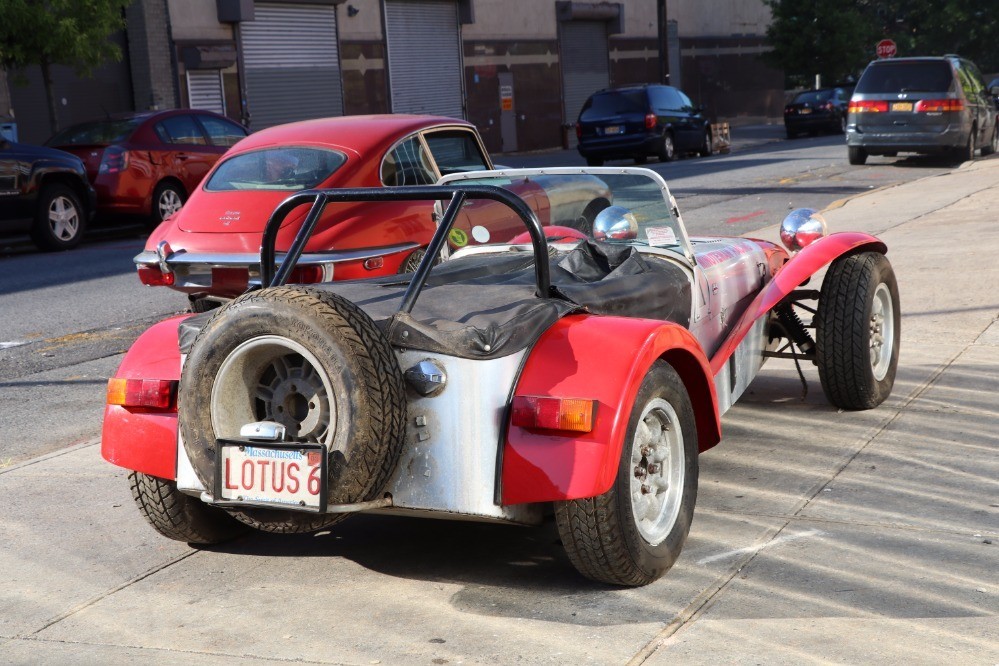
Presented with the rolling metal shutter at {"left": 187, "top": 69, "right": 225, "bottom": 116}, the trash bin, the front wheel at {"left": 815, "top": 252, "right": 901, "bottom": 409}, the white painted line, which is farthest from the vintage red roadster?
the rolling metal shutter at {"left": 187, "top": 69, "right": 225, "bottom": 116}

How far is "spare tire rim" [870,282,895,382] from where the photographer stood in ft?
19.9

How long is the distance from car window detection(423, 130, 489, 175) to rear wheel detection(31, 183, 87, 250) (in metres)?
6.91

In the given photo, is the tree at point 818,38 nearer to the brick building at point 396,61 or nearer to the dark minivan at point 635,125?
the brick building at point 396,61

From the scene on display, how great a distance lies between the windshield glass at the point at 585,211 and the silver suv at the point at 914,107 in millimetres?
17960

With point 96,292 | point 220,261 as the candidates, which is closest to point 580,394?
point 220,261

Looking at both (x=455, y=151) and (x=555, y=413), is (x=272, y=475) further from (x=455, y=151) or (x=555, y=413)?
(x=455, y=151)

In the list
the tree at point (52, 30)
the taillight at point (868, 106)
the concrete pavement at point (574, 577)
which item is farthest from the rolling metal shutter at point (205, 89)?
the concrete pavement at point (574, 577)

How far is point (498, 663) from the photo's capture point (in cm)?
345

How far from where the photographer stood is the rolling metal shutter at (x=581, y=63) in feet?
135

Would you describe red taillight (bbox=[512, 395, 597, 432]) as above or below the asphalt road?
above

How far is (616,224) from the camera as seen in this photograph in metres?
5.03

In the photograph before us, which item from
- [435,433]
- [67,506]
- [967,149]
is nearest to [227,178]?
[67,506]

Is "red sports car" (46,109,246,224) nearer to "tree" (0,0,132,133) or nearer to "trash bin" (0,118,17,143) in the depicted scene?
"tree" (0,0,132,133)

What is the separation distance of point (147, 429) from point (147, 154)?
12.9 m
